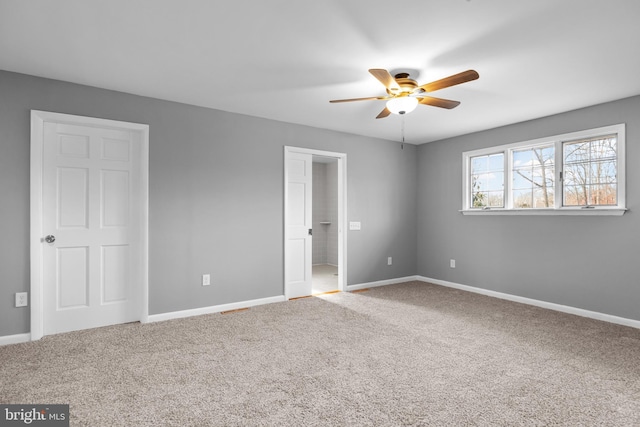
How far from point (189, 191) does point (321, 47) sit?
2.24 m

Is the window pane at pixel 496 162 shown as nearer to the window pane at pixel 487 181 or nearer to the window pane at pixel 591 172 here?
the window pane at pixel 487 181

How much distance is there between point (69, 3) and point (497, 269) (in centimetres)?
536

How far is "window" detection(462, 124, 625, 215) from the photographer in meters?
3.87

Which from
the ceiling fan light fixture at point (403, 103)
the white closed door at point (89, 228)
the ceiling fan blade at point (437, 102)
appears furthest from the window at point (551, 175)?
the white closed door at point (89, 228)

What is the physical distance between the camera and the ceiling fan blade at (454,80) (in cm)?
247

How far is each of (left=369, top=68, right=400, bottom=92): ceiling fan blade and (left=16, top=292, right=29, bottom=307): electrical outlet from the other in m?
3.54

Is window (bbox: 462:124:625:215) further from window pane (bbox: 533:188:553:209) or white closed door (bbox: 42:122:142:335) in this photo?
white closed door (bbox: 42:122:142:335)

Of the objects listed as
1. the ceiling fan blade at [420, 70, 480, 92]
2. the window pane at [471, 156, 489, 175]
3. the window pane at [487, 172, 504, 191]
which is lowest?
the window pane at [487, 172, 504, 191]

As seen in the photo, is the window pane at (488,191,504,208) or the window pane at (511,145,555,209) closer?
the window pane at (511,145,555,209)

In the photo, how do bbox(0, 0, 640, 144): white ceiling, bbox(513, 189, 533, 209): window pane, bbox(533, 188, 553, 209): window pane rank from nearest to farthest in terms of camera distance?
1. bbox(0, 0, 640, 144): white ceiling
2. bbox(533, 188, 553, 209): window pane
3. bbox(513, 189, 533, 209): window pane

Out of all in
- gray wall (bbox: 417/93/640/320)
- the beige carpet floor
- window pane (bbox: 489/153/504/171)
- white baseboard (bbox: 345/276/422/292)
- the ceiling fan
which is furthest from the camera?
white baseboard (bbox: 345/276/422/292)

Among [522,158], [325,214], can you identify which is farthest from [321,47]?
[325,214]

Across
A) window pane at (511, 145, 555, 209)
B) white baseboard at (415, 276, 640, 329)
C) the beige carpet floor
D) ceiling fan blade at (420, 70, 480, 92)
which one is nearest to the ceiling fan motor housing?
ceiling fan blade at (420, 70, 480, 92)

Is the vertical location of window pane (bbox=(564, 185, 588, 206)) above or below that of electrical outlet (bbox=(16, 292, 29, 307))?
above
